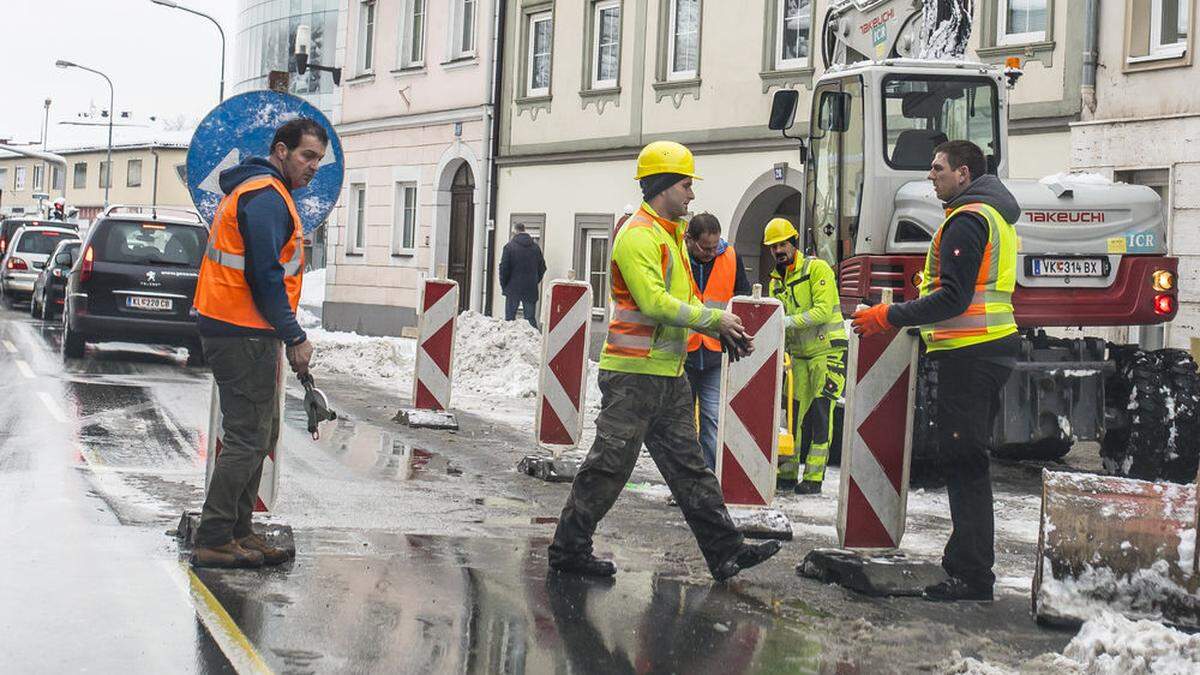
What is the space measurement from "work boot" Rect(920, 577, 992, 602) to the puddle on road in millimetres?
747

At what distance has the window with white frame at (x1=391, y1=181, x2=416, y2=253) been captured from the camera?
3375 centimetres

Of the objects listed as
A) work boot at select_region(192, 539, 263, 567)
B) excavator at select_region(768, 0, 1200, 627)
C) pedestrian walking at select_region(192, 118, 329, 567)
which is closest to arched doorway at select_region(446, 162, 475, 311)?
excavator at select_region(768, 0, 1200, 627)

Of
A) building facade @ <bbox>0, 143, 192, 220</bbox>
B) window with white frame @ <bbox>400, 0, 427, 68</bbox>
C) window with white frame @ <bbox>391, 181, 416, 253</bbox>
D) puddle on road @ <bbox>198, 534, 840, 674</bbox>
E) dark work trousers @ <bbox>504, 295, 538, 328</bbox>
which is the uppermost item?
building facade @ <bbox>0, 143, 192, 220</bbox>

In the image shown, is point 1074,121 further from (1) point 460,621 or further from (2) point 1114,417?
(1) point 460,621

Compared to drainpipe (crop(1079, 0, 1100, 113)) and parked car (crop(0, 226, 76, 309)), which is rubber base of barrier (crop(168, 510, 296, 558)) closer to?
drainpipe (crop(1079, 0, 1100, 113))

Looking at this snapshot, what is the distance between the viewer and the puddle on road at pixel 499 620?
618 centimetres

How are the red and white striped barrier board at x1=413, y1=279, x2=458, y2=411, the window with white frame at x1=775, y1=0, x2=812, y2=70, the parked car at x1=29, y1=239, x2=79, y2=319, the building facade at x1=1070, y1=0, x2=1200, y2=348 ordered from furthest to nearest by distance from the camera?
the parked car at x1=29, y1=239, x2=79, y2=319 → the window with white frame at x1=775, y1=0, x2=812, y2=70 → the building facade at x1=1070, y1=0, x2=1200, y2=348 → the red and white striped barrier board at x1=413, y1=279, x2=458, y2=411

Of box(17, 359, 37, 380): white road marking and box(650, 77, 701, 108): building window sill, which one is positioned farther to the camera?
box(650, 77, 701, 108): building window sill

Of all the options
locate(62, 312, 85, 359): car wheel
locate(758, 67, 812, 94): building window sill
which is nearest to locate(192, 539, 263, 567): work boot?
locate(62, 312, 85, 359): car wheel

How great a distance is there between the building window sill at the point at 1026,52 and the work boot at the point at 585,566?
12168mm

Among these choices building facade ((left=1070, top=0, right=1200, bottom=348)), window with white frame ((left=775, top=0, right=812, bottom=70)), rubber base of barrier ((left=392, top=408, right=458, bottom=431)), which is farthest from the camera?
window with white frame ((left=775, top=0, right=812, bottom=70))

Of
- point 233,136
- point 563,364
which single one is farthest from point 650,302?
point 563,364

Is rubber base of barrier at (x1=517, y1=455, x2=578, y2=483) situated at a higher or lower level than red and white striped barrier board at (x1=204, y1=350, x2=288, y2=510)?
lower

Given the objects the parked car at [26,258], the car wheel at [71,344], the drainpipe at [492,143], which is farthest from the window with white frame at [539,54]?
the parked car at [26,258]
